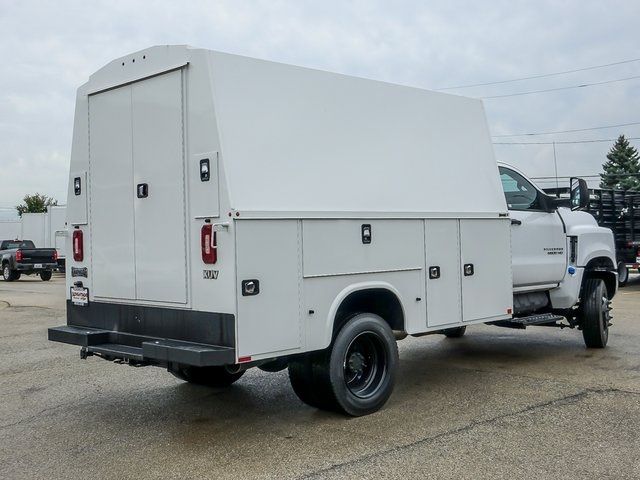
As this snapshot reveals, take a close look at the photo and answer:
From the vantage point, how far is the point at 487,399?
6758mm

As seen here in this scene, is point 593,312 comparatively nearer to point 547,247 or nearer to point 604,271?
point 604,271

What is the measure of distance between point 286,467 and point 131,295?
2131 millimetres

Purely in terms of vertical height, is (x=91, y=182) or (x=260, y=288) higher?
(x=91, y=182)

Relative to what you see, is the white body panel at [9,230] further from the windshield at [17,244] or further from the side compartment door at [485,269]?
the side compartment door at [485,269]

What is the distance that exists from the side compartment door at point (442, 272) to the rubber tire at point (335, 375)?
762 mm

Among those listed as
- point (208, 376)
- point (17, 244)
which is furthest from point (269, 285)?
point (17, 244)

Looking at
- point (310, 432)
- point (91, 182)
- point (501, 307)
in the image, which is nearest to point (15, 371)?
point (91, 182)

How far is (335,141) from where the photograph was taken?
6.12 metres

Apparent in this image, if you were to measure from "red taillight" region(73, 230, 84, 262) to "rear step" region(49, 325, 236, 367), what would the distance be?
0.67 meters

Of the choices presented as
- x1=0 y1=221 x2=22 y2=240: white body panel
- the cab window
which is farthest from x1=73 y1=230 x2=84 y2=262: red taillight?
x1=0 y1=221 x2=22 y2=240: white body panel

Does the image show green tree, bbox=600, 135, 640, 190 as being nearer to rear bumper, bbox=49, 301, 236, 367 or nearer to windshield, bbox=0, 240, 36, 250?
Result: windshield, bbox=0, 240, 36, 250

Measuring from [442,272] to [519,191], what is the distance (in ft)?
7.98

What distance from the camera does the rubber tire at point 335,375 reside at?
19.1 ft

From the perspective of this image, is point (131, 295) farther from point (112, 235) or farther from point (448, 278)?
point (448, 278)
